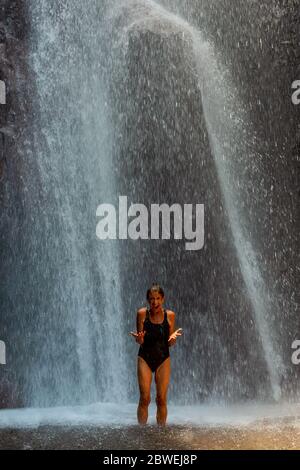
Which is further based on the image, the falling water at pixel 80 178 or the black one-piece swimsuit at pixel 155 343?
the falling water at pixel 80 178

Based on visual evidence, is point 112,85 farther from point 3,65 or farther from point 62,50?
point 3,65

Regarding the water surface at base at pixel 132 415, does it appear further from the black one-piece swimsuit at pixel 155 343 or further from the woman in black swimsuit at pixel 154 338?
the black one-piece swimsuit at pixel 155 343

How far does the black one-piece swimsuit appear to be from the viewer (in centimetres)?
509

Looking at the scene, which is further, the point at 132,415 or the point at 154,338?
the point at 132,415

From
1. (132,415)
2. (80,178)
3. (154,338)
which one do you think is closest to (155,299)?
(154,338)

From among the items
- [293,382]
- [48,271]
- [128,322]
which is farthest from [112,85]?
[293,382]

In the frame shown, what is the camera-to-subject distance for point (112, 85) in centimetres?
852

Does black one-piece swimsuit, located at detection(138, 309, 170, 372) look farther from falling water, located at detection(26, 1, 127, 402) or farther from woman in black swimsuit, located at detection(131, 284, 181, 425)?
falling water, located at detection(26, 1, 127, 402)

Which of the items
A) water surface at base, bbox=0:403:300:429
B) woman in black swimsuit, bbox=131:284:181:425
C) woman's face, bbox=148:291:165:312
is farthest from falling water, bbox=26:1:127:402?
woman's face, bbox=148:291:165:312

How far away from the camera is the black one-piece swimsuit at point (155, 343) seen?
200 inches

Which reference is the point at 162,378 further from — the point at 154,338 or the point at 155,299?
the point at 155,299

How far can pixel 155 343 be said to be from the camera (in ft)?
16.7

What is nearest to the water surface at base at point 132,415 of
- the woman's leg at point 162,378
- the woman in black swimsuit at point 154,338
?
the woman's leg at point 162,378

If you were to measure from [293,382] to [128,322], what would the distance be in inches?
88.0
